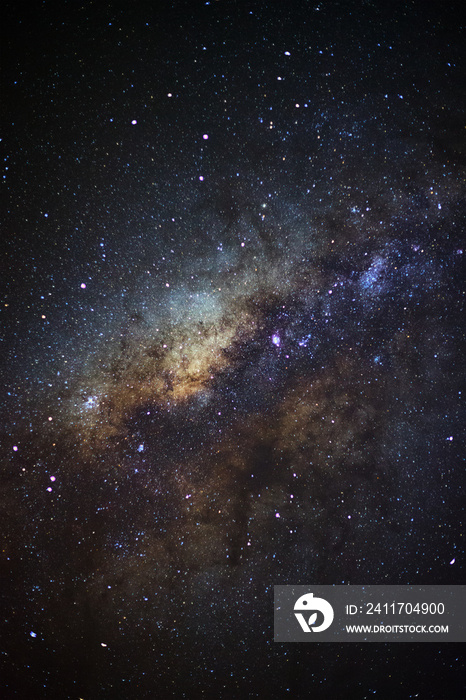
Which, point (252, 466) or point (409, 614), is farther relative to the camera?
point (409, 614)

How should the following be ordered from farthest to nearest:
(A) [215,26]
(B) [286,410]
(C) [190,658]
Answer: (C) [190,658]
(B) [286,410]
(A) [215,26]

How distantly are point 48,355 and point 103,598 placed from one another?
161 centimetres

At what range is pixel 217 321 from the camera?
213 centimetres

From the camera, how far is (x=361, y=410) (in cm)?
223

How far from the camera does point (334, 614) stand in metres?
2.39

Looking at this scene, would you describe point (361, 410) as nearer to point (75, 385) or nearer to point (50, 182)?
point (75, 385)

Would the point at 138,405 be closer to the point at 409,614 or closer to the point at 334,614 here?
the point at 334,614

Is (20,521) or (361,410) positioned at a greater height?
(361,410)

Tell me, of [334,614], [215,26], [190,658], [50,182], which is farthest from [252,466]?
[215,26]

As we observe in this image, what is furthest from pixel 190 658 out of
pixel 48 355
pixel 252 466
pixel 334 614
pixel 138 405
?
pixel 48 355

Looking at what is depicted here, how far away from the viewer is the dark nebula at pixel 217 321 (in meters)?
2.05

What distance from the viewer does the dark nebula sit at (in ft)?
6.74

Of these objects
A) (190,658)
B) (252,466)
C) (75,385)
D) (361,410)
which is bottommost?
(190,658)

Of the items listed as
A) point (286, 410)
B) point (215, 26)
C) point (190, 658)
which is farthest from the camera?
point (190, 658)
